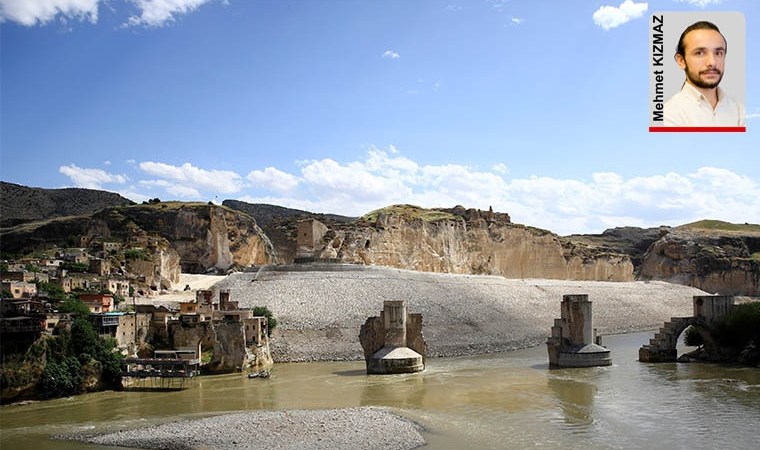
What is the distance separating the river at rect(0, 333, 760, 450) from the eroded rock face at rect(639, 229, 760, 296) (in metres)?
84.3

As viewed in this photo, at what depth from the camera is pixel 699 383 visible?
36469 mm

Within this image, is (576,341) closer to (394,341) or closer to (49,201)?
(394,341)

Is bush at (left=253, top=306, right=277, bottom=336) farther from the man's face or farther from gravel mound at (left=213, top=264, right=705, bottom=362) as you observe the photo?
the man's face

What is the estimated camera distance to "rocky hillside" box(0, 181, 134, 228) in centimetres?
11700

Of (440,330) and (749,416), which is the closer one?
(749,416)

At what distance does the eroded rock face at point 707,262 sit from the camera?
119250mm

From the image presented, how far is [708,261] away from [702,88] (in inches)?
4207

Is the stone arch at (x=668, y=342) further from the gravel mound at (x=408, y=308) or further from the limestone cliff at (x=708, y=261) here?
the limestone cliff at (x=708, y=261)

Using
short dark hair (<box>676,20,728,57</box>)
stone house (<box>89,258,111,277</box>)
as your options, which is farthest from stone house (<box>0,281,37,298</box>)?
short dark hair (<box>676,20,728,57</box>)

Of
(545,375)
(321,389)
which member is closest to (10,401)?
(321,389)

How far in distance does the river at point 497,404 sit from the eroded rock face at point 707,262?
84301 millimetres

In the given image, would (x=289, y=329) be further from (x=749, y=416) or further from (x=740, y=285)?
(x=740, y=285)

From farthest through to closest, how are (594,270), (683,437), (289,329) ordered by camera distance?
(594,270) < (289,329) < (683,437)

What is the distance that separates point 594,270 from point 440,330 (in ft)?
233
